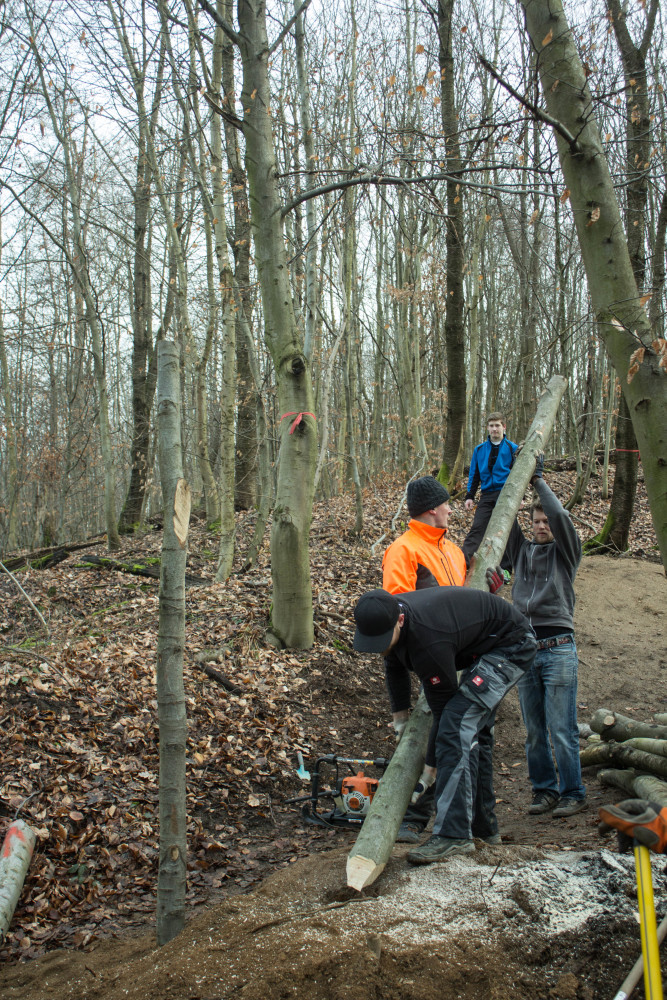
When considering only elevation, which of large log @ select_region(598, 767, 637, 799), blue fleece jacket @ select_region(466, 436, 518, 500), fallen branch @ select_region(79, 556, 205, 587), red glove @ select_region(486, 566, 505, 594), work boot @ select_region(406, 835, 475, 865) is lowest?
large log @ select_region(598, 767, 637, 799)

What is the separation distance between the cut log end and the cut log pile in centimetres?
189

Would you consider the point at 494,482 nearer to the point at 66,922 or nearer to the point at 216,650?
the point at 216,650

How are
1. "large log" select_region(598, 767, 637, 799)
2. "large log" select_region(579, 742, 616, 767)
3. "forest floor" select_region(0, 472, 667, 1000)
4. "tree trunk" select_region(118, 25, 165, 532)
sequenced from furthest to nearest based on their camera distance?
"tree trunk" select_region(118, 25, 165, 532)
"large log" select_region(579, 742, 616, 767)
"large log" select_region(598, 767, 637, 799)
"forest floor" select_region(0, 472, 667, 1000)

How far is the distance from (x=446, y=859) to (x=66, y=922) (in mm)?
2106

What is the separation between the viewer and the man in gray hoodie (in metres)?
4.39

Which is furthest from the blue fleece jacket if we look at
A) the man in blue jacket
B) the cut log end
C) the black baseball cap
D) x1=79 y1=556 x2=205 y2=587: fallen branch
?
the cut log end

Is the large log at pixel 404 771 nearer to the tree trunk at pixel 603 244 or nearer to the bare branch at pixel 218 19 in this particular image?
the tree trunk at pixel 603 244

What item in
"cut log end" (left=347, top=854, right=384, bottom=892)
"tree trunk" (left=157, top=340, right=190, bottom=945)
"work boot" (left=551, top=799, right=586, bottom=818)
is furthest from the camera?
"work boot" (left=551, top=799, right=586, bottom=818)

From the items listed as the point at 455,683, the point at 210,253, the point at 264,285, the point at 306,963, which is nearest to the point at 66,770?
the point at 306,963

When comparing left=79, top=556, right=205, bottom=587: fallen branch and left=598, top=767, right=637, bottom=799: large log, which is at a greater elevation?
left=79, top=556, right=205, bottom=587: fallen branch

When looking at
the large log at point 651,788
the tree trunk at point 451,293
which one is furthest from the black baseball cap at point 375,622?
the tree trunk at point 451,293

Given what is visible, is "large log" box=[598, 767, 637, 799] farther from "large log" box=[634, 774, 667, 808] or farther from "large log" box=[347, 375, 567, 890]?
"large log" box=[347, 375, 567, 890]

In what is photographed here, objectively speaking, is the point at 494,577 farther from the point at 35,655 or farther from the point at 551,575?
the point at 35,655

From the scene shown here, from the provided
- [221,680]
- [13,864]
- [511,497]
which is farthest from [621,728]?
[13,864]
